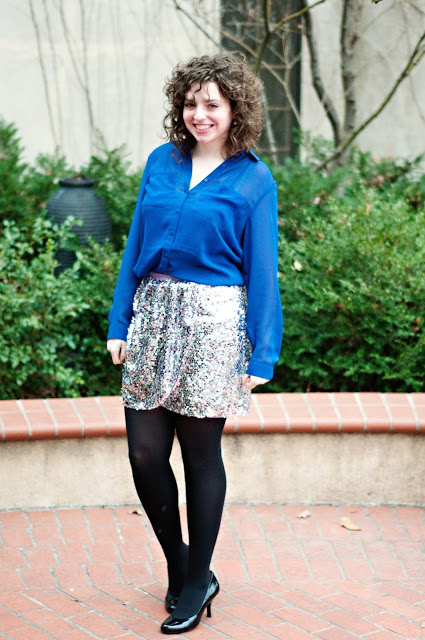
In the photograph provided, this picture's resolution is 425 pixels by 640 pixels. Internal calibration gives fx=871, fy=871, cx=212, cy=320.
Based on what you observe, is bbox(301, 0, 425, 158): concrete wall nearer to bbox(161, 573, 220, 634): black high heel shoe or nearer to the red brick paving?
the red brick paving

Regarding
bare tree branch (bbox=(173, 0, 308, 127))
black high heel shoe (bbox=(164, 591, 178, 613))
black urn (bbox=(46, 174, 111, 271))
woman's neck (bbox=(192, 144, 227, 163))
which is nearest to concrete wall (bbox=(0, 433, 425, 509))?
black high heel shoe (bbox=(164, 591, 178, 613))

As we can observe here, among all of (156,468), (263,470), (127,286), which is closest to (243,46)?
(263,470)

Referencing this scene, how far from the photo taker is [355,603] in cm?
317

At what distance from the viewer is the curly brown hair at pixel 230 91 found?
2721 millimetres

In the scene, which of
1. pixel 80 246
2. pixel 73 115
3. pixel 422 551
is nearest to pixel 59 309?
pixel 80 246

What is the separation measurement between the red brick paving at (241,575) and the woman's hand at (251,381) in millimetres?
860

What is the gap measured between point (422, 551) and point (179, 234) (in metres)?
1.80

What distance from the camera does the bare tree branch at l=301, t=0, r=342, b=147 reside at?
6.66 metres

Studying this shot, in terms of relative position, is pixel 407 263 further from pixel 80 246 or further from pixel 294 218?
pixel 80 246

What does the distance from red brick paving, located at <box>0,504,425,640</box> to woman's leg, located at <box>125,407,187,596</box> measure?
33 centimetres

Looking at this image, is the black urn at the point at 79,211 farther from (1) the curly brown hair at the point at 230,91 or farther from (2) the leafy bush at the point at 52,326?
(1) the curly brown hair at the point at 230,91

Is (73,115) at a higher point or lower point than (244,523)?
higher

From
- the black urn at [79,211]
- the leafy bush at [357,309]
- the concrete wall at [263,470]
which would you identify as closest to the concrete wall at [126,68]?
the black urn at [79,211]

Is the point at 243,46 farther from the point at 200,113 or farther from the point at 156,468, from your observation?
the point at 156,468
